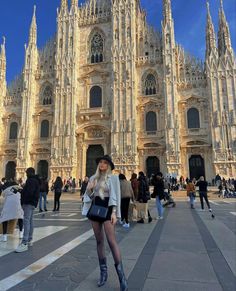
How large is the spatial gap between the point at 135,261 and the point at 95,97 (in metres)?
27.6

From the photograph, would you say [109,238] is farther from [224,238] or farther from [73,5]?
[73,5]

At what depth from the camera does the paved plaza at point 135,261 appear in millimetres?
3258

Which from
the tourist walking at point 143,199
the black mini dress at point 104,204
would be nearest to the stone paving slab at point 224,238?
the tourist walking at point 143,199

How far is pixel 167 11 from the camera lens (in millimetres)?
29719

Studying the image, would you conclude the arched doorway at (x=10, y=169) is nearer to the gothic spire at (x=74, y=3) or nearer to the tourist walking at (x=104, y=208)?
the gothic spire at (x=74, y=3)

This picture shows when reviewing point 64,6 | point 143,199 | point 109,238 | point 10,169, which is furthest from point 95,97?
point 109,238

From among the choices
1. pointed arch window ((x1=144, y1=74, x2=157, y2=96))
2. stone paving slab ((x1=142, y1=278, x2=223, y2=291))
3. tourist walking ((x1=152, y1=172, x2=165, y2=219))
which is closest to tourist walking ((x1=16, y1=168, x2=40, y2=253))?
stone paving slab ((x1=142, y1=278, x2=223, y2=291))

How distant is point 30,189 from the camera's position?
525cm

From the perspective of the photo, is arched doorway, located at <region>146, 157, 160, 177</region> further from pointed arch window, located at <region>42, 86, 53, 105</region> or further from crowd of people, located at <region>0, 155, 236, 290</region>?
crowd of people, located at <region>0, 155, 236, 290</region>

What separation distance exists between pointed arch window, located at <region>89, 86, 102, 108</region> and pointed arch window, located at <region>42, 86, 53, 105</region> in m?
5.33

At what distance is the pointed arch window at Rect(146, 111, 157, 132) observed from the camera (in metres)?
28.1

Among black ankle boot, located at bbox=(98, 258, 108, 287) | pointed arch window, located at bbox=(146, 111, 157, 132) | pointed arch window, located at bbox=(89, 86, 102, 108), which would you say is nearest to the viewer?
black ankle boot, located at bbox=(98, 258, 108, 287)

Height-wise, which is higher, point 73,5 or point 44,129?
point 73,5

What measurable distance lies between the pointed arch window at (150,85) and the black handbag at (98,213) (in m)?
26.8
